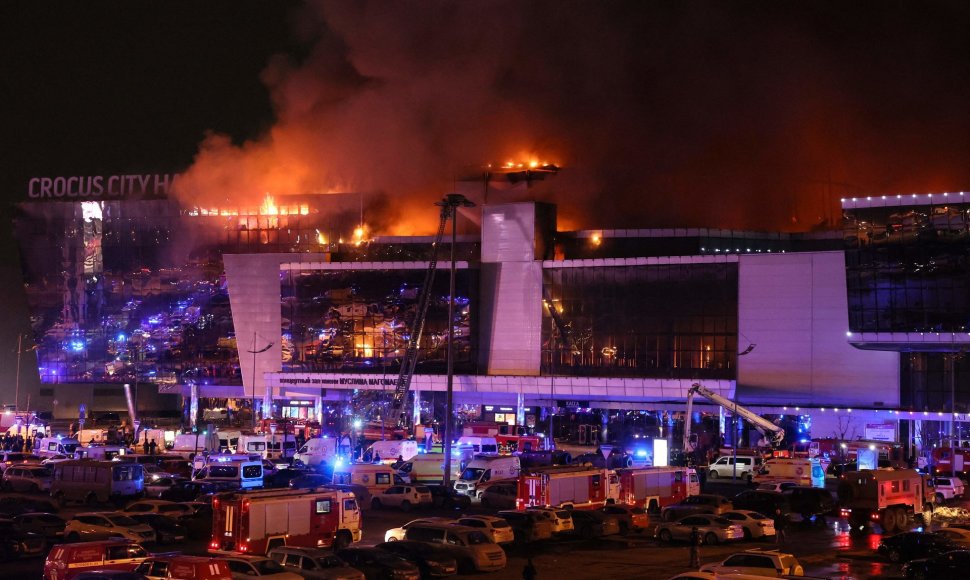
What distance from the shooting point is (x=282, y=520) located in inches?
1025

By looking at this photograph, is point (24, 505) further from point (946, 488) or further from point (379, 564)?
point (946, 488)

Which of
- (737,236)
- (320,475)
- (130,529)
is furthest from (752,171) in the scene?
(130,529)

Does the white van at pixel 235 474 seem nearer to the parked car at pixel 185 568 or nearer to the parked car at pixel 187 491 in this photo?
the parked car at pixel 187 491

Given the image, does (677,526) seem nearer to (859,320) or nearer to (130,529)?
(130,529)

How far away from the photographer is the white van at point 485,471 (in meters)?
41.1

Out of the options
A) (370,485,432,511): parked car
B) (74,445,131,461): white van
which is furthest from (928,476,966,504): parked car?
(74,445,131,461): white van

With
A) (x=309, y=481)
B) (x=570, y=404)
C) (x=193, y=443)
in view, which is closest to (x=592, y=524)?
(x=309, y=481)

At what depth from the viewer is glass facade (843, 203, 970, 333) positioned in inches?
2222

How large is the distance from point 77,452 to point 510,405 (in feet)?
101

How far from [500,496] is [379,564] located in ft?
46.4

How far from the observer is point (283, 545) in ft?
84.5

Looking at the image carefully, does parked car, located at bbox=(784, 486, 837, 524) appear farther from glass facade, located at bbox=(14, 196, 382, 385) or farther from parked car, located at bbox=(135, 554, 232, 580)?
glass facade, located at bbox=(14, 196, 382, 385)

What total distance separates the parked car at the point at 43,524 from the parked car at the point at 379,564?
952cm

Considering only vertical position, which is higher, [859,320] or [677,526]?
[859,320]
